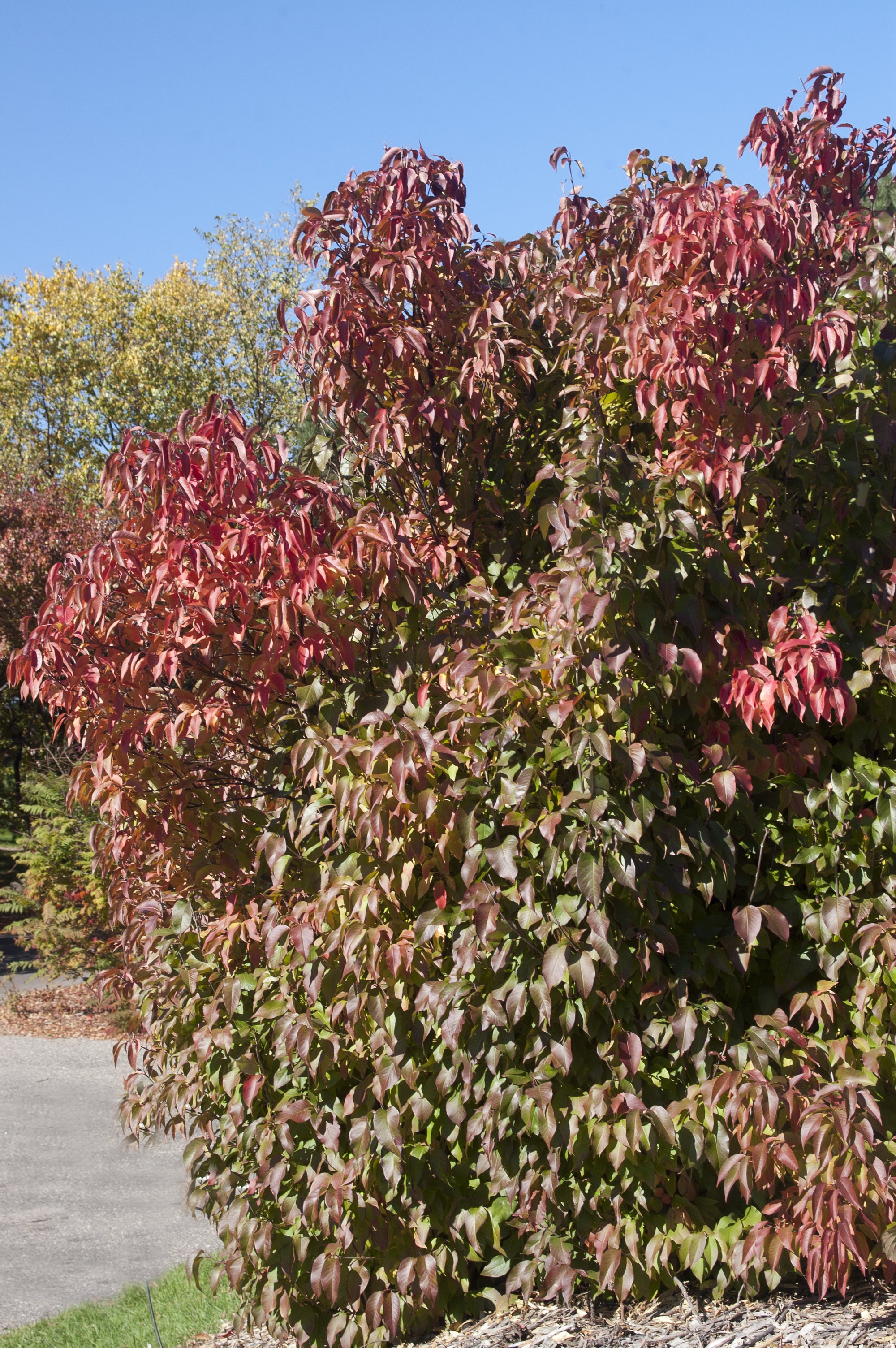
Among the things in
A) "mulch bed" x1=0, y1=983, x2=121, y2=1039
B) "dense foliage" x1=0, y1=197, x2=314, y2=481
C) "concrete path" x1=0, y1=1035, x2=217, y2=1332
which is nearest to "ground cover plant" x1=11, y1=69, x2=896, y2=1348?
"concrete path" x1=0, y1=1035, x2=217, y2=1332

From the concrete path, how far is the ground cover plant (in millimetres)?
1455

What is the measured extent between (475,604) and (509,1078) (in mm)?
1282

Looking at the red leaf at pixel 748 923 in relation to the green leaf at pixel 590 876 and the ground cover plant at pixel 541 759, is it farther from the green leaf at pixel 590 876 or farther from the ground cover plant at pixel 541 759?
the green leaf at pixel 590 876

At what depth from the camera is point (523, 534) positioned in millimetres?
3354

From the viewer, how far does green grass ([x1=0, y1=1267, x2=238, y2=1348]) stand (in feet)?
12.4

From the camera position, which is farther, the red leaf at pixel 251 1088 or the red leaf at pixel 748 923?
the red leaf at pixel 251 1088

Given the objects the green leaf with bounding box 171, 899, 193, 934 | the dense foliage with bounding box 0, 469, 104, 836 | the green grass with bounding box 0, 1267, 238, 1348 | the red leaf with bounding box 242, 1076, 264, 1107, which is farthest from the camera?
the dense foliage with bounding box 0, 469, 104, 836

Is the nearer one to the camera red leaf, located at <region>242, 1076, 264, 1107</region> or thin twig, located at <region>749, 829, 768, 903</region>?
thin twig, located at <region>749, 829, 768, 903</region>

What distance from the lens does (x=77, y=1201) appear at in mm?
5598

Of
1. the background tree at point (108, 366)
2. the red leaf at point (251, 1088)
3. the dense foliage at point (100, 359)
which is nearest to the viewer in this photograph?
the red leaf at point (251, 1088)

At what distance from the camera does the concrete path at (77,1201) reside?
15.1 feet

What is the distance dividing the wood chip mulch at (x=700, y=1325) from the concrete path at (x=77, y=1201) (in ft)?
5.45

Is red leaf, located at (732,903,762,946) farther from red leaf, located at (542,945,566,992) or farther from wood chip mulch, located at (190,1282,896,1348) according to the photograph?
wood chip mulch, located at (190,1282,896,1348)

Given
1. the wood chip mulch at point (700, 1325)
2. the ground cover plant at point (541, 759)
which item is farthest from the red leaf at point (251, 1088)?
Result: the wood chip mulch at point (700, 1325)
